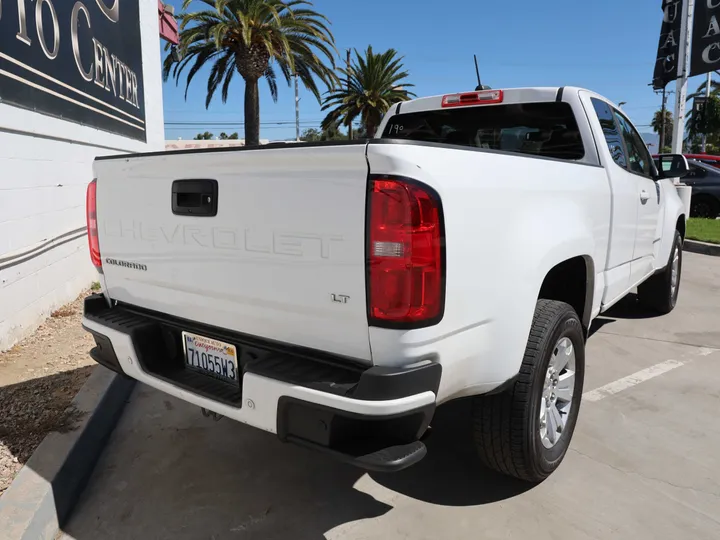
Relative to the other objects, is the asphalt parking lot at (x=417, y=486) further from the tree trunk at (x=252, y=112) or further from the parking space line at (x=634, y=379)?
the tree trunk at (x=252, y=112)

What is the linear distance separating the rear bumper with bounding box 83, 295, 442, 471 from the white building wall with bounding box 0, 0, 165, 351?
9.34ft

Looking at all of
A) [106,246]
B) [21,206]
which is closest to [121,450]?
[106,246]

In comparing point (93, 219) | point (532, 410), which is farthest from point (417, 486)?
point (93, 219)

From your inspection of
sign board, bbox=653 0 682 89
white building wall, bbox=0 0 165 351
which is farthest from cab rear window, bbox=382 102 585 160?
sign board, bbox=653 0 682 89

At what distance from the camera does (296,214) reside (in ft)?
6.86

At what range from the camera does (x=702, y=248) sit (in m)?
9.79

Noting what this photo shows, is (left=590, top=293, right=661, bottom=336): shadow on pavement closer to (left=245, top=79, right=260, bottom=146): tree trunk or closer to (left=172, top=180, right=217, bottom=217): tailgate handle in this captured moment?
(left=172, top=180, right=217, bottom=217): tailgate handle

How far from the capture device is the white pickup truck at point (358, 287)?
1935 millimetres

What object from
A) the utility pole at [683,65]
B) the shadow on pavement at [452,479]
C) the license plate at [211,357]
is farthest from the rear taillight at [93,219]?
the utility pole at [683,65]

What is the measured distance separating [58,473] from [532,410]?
2.17m

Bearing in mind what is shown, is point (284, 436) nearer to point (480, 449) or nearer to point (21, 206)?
point (480, 449)

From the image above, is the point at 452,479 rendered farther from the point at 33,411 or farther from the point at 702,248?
the point at 702,248

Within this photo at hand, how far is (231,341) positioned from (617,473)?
205 cm

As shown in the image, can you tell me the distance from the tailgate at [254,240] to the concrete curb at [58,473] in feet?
2.72
